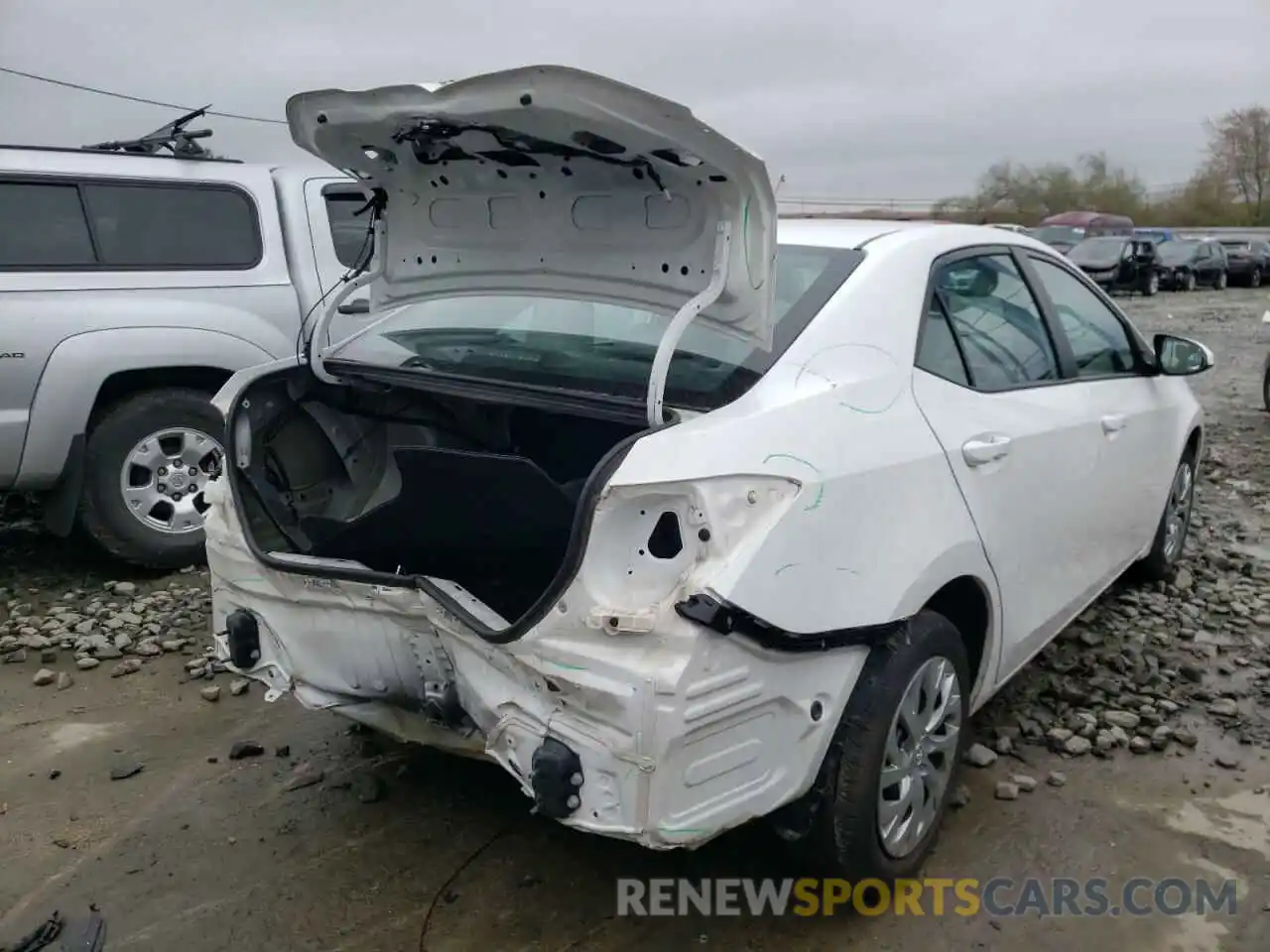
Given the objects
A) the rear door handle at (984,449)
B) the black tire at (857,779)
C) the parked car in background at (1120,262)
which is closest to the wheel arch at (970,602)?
the black tire at (857,779)

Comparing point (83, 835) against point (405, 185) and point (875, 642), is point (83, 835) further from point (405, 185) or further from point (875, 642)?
point (875, 642)

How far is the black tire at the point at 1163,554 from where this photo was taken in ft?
16.0

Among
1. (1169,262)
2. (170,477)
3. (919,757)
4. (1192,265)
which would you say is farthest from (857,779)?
(1192,265)

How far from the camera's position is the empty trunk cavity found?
2.68m

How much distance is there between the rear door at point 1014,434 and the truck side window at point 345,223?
12.5 ft

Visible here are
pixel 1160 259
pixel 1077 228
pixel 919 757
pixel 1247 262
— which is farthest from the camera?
pixel 1077 228

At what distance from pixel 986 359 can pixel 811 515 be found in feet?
4.03

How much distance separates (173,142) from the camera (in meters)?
6.22

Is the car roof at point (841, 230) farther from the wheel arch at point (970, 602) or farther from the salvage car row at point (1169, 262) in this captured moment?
the salvage car row at point (1169, 262)

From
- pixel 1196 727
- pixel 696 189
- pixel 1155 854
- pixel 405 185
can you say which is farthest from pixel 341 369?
pixel 1196 727

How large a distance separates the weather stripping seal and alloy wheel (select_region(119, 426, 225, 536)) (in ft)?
13.2

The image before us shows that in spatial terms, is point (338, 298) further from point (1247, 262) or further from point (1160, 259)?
point (1247, 262)

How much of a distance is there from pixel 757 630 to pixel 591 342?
122 centimetres

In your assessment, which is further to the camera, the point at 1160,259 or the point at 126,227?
the point at 1160,259
